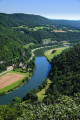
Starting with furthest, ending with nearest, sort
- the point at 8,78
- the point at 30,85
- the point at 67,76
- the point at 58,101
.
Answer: the point at 8,78, the point at 67,76, the point at 30,85, the point at 58,101

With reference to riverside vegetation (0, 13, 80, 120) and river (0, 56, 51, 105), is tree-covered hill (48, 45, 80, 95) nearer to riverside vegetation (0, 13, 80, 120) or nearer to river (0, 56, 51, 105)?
riverside vegetation (0, 13, 80, 120)

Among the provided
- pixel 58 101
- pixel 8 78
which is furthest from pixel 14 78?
pixel 58 101

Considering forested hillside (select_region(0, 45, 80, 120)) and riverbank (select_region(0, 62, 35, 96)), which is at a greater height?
forested hillside (select_region(0, 45, 80, 120))

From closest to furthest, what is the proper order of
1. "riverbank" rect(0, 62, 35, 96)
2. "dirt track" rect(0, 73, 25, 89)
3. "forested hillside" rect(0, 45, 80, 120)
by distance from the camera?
"forested hillside" rect(0, 45, 80, 120)
"riverbank" rect(0, 62, 35, 96)
"dirt track" rect(0, 73, 25, 89)

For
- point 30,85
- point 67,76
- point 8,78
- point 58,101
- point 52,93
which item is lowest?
point 30,85

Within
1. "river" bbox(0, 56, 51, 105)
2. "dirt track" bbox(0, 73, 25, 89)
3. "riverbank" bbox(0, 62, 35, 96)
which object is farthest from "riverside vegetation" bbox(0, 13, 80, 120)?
"dirt track" bbox(0, 73, 25, 89)

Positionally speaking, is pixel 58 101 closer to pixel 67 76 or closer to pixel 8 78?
pixel 67 76

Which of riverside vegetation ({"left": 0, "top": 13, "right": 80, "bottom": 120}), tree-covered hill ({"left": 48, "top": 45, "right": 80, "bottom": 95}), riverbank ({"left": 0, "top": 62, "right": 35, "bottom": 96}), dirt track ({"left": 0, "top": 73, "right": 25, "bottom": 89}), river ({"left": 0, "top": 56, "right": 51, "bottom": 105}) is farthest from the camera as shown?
dirt track ({"left": 0, "top": 73, "right": 25, "bottom": 89})

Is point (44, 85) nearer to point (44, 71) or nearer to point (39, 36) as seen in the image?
point (44, 71)

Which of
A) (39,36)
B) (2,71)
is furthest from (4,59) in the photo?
(39,36)

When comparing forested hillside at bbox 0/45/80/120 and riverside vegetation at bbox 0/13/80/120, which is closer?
forested hillside at bbox 0/45/80/120
